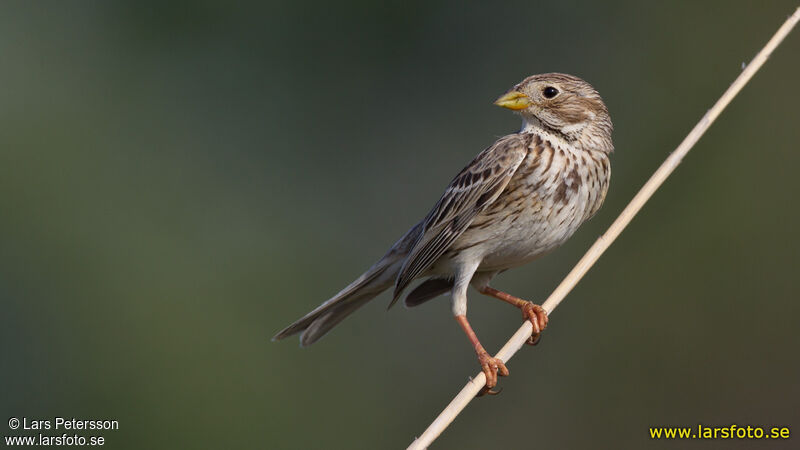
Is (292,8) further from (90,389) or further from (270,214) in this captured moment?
(90,389)

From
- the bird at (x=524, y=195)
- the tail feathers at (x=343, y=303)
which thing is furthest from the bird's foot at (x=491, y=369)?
the tail feathers at (x=343, y=303)

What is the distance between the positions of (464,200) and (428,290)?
Result: 33.6 inches

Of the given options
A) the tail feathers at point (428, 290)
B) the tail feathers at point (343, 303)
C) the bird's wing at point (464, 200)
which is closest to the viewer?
the bird's wing at point (464, 200)

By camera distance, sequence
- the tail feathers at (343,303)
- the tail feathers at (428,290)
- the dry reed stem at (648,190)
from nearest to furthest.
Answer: the dry reed stem at (648,190), the tail feathers at (343,303), the tail feathers at (428,290)

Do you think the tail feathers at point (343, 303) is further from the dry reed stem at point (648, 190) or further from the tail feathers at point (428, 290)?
the dry reed stem at point (648, 190)

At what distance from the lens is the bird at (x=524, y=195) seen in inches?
221

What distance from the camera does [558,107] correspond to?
577 centimetres

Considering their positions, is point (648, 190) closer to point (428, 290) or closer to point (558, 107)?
point (558, 107)

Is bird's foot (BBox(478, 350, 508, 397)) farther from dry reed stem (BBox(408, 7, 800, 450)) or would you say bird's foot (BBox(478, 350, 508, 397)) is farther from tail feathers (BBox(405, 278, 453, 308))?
tail feathers (BBox(405, 278, 453, 308))

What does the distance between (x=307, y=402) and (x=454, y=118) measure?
3.86 metres

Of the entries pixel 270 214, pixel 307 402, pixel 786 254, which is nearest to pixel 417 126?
pixel 270 214

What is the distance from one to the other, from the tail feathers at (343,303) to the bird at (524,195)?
0.02m

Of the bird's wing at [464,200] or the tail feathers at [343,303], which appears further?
the tail feathers at [343,303]

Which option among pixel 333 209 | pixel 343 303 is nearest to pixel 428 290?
pixel 343 303
